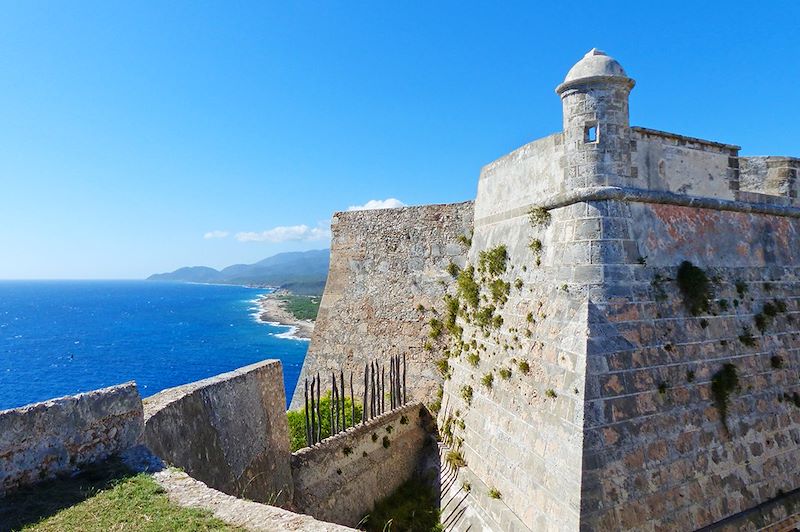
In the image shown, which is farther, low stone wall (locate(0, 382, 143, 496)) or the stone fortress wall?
the stone fortress wall

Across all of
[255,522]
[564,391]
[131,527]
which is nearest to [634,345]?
[564,391]

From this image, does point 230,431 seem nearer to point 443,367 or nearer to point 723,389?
point 443,367

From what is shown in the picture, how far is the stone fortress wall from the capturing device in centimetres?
720

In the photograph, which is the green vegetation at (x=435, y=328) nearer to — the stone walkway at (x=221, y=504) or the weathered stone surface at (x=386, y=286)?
the weathered stone surface at (x=386, y=286)

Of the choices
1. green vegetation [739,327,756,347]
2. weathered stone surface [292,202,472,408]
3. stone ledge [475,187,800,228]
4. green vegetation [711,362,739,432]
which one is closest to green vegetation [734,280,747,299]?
green vegetation [739,327,756,347]

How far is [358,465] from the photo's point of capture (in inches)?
439

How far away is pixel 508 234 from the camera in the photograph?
10.2m

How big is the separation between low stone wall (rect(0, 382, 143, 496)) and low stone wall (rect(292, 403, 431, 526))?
176 inches

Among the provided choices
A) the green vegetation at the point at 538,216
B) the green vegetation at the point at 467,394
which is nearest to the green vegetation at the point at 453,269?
the green vegetation at the point at 467,394

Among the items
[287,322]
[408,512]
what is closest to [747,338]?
[408,512]

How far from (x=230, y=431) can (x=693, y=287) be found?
792 centimetres

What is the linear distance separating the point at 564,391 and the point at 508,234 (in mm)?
3713

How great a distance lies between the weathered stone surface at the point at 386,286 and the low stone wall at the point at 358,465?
1176 mm

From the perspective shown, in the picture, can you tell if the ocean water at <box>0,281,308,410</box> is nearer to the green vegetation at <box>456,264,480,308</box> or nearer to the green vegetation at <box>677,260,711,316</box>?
the green vegetation at <box>456,264,480,308</box>
